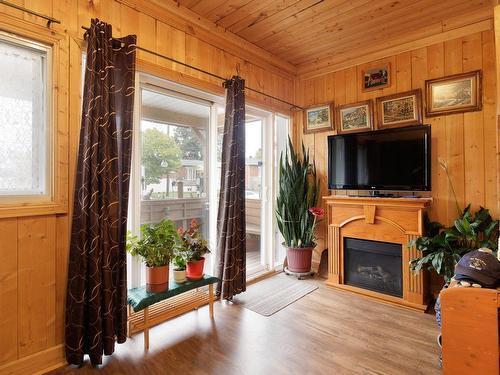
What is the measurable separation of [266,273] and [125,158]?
2212 millimetres

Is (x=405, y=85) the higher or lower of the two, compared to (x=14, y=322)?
higher

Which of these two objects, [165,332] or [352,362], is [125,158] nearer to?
[165,332]

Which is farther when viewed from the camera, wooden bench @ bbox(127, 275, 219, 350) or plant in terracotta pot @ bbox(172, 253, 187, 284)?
plant in terracotta pot @ bbox(172, 253, 187, 284)

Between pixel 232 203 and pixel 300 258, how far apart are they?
1.25 m

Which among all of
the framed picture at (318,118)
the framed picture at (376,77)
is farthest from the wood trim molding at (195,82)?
the framed picture at (376,77)

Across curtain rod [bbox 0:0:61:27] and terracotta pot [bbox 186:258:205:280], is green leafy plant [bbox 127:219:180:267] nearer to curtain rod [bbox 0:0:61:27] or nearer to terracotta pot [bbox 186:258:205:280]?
terracotta pot [bbox 186:258:205:280]

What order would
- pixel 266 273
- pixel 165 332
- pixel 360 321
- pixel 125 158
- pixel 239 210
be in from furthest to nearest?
pixel 266 273
pixel 239 210
pixel 360 321
pixel 165 332
pixel 125 158

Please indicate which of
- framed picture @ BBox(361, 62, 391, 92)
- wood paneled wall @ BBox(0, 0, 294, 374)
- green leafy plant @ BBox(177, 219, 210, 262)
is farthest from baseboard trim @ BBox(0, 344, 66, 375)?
framed picture @ BBox(361, 62, 391, 92)

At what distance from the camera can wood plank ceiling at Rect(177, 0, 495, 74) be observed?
7.96ft

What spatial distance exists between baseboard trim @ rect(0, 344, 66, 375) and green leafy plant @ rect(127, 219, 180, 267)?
0.72 meters

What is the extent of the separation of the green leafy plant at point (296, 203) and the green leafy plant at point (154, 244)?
1663mm

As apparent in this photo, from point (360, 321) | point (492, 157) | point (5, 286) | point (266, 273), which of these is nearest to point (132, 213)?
point (5, 286)

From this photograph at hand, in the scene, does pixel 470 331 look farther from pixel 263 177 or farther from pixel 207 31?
pixel 207 31

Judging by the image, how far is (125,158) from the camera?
196 centimetres
